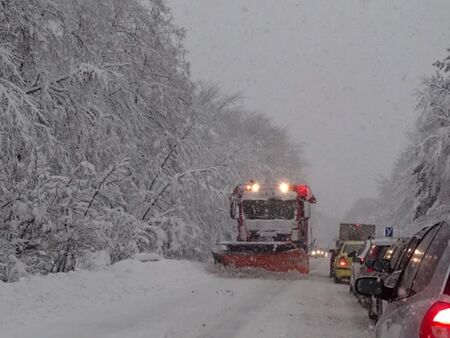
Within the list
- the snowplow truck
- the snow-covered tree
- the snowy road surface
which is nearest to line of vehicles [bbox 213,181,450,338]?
the snowplow truck

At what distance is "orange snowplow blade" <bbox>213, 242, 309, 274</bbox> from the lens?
1992 centimetres

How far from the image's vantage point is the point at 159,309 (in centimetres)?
1167

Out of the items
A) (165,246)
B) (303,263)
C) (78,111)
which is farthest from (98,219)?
(165,246)

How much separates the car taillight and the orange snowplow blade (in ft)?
55.0

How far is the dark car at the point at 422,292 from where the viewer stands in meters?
3.22

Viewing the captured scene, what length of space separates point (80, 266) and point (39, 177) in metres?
2.54

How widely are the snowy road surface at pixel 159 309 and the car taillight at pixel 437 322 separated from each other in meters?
6.20

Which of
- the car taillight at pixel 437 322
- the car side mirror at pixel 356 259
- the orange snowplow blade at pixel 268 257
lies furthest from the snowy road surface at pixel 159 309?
the car taillight at pixel 437 322

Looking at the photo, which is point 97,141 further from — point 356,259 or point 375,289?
point 375,289

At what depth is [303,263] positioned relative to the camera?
66.6 ft

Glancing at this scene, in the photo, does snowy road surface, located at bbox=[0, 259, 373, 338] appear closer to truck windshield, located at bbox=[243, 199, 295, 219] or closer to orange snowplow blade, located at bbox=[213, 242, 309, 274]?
orange snowplow blade, located at bbox=[213, 242, 309, 274]

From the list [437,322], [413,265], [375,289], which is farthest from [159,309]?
[437,322]

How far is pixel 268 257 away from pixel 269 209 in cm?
343

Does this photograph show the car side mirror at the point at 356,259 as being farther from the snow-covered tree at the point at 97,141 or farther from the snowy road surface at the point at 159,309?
the snow-covered tree at the point at 97,141
